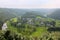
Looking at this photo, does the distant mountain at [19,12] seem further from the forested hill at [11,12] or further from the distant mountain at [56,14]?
the distant mountain at [56,14]

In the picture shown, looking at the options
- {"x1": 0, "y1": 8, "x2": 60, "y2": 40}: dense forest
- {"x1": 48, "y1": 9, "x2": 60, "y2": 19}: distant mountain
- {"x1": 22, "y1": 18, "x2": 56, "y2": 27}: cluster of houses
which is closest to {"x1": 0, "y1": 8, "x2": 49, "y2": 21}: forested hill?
{"x1": 0, "y1": 8, "x2": 60, "y2": 40}: dense forest

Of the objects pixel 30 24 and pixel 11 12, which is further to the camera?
pixel 11 12

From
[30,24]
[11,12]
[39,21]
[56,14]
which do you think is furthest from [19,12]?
[56,14]

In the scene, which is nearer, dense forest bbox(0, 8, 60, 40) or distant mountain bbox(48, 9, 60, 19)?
dense forest bbox(0, 8, 60, 40)

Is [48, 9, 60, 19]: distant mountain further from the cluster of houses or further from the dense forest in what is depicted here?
the cluster of houses

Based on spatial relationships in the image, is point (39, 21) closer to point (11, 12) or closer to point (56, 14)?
point (56, 14)
